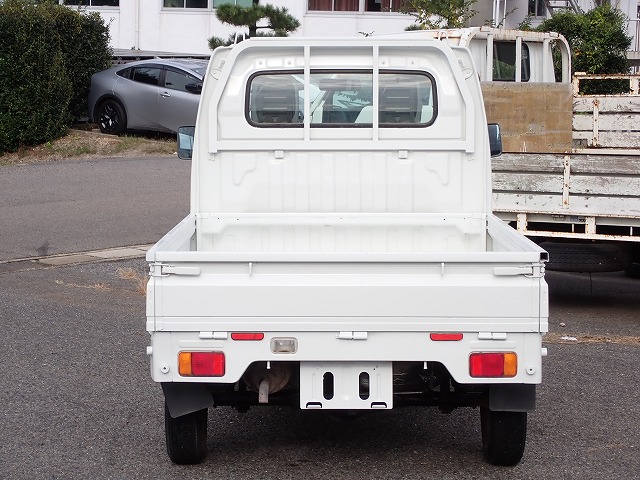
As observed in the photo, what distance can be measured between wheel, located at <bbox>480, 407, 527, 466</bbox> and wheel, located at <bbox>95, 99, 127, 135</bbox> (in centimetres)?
1565

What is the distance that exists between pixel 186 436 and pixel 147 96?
15.0 metres

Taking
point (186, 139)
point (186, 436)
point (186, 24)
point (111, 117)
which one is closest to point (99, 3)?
point (186, 24)

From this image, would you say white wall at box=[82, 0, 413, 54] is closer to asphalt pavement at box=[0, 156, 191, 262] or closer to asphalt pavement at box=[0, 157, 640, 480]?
asphalt pavement at box=[0, 156, 191, 262]

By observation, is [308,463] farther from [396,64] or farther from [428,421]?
[396,64]

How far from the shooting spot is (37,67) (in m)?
19.1

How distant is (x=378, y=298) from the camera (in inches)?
197

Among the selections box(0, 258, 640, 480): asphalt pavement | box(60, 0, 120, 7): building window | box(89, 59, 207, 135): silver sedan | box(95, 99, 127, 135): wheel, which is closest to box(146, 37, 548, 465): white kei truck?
box(0, 258, 640, 480): asphalt pavement

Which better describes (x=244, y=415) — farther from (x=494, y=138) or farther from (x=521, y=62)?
(x=521, y=62)

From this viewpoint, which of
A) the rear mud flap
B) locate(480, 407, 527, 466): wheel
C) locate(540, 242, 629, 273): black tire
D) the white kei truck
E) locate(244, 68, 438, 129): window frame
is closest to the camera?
the white kei truck

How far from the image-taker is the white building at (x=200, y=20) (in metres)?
29.3

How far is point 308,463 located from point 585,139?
6.85 metres

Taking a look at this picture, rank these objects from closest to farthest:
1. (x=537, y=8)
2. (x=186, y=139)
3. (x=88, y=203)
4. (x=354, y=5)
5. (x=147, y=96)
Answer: (x=186, y=139), (x=88, y=203), (x=147, y=96), (x=354, y=5), (x=537, y=8)

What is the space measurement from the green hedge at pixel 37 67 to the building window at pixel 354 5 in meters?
10.5

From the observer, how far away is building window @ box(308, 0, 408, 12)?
1167 inches
